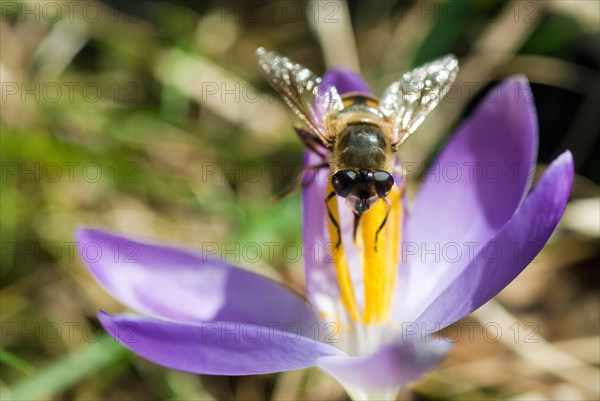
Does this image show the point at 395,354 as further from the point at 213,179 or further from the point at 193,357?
the point at 213,179

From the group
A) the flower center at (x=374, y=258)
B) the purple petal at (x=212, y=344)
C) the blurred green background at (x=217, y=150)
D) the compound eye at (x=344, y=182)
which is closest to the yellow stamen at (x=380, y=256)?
the flower center at (x=374, y=258)

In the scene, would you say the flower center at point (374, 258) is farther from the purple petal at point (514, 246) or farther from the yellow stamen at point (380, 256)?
the purple petal at point (514, 246)

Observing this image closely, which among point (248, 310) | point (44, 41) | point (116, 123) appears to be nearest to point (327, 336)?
point (248, 310)

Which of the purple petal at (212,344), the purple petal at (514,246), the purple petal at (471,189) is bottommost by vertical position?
the purple petal at (212,344)

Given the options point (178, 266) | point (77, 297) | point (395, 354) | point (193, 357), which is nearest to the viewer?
point (395, 354)

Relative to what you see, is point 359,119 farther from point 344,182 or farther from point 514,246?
point 514,246

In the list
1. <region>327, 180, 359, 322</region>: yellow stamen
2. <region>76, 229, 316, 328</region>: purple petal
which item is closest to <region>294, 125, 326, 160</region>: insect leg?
<region>327, 180, 359, 322</region>: yellow stamen

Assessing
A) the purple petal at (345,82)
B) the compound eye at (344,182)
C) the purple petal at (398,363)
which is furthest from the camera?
the purple petal at (345,82)
